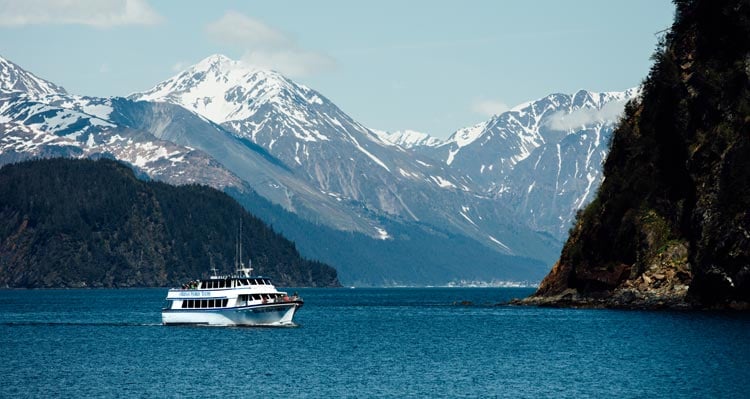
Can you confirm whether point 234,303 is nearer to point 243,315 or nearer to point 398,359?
point 243,315

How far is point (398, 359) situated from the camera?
4936 inches

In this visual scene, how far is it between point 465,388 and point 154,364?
34.3 metres

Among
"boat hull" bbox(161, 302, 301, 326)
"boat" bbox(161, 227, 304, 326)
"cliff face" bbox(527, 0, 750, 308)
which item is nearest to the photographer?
"cliff face" bbox(527, 0, 750, 308)

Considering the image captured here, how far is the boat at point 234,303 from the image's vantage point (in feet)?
538

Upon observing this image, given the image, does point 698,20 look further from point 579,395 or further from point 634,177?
point 579,395

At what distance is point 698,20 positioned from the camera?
180m

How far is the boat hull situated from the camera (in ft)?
540

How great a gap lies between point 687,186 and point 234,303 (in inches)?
2602

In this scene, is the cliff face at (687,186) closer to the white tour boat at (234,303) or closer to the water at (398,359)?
the water at (398,359)

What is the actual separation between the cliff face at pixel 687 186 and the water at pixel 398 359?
658 centimetres

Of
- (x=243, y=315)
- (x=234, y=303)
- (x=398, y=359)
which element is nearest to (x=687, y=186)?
(x=243, y=315)

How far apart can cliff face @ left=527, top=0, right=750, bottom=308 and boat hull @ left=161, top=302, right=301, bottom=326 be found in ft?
169

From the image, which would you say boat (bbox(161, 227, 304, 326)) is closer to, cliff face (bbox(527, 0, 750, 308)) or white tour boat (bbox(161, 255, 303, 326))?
white tour boat (bbox(161, 255, 303, 326))

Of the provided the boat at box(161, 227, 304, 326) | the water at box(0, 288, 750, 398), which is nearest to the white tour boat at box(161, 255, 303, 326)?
the boat at box(161, 227, 304, 326)
